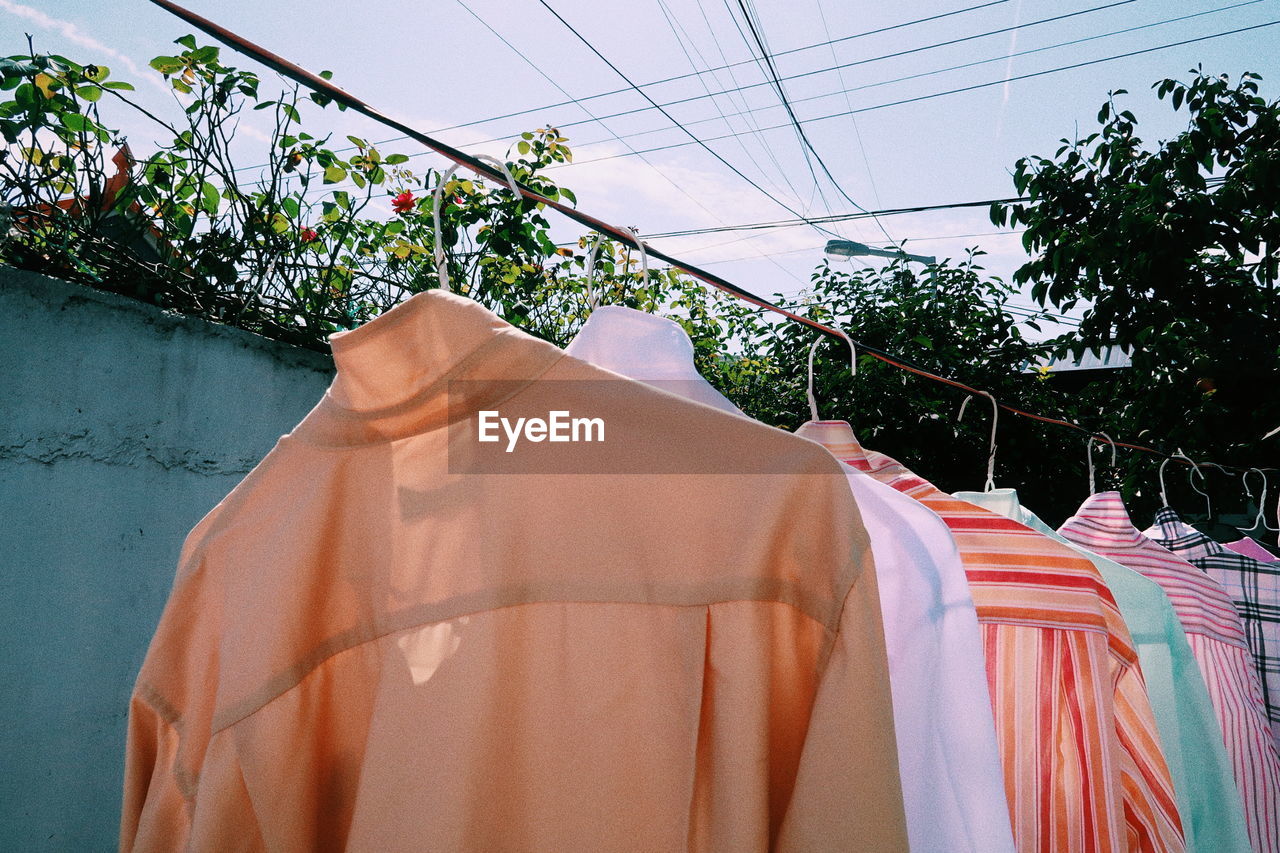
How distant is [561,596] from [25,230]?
4.74ft

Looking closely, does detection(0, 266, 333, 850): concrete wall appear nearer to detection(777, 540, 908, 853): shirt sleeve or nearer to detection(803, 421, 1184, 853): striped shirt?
detection(777, 540, 908, 853): shirt sleeve

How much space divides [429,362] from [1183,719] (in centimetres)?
157

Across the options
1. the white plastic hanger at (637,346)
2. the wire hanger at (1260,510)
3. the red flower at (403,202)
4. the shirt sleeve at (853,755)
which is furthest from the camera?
the wire hanger at (1260,510)

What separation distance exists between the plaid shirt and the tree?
894 millimetres

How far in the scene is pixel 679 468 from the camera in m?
0.81

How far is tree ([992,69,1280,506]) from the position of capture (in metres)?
2.90

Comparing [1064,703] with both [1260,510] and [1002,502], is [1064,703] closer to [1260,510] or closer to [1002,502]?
[1002,502]

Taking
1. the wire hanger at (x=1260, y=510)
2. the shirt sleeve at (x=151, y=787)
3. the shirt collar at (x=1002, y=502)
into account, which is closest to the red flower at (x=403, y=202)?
the shirt sleeve at (x=151, y=787)

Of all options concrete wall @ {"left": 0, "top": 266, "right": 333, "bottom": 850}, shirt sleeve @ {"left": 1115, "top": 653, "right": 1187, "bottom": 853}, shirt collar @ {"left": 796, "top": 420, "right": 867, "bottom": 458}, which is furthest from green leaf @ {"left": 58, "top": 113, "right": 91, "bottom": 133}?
shirt sleeve @ {"left": 1115, "top": 653, "right": 1187, "bottom": 853}

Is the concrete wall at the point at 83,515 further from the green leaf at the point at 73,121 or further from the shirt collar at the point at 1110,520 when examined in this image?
the shirt collar at the point at 1110,520

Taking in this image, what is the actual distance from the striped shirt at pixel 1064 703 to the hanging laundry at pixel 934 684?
356 mm

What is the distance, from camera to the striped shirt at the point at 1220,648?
1798mm

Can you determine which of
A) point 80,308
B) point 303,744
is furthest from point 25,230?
point 303,744

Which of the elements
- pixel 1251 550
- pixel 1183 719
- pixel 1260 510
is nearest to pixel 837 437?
pixel 1183 719
